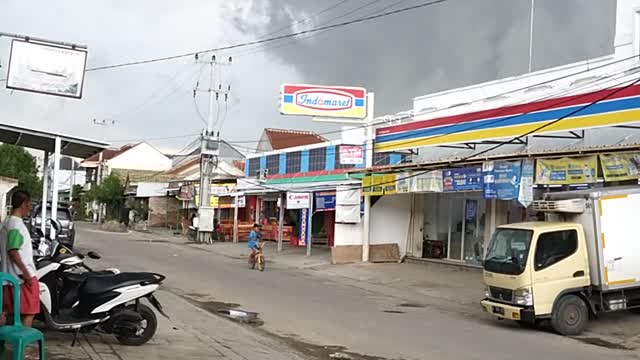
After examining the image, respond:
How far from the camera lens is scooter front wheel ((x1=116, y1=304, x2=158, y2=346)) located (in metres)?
8.62

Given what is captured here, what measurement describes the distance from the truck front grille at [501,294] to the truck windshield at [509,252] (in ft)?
1.21

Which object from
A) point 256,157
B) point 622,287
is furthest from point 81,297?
point 256,157

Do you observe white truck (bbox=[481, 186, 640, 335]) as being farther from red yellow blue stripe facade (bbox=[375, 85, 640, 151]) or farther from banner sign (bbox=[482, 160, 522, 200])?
banner sign (bbox=[482, 160, 522, 200])

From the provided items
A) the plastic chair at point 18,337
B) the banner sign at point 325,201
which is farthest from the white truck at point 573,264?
the banner sign at point 325,201

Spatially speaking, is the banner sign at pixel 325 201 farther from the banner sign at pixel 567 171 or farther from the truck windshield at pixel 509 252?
the truck windshield at pixel 509 252

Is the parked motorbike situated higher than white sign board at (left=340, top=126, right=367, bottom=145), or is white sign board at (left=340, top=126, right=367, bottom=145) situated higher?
white sign board at (left=340, top=126, right=367, bottom=145)

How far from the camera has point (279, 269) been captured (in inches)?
990

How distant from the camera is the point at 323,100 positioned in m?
28.8

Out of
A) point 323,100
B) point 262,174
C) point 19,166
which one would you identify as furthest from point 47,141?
point 19,166

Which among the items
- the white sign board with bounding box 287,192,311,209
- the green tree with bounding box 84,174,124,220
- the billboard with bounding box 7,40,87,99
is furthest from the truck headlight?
the green tree with bounding box 84,174,124,220

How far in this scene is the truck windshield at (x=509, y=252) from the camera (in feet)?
42.1

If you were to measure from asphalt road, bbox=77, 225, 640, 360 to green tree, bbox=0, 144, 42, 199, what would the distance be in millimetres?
38189

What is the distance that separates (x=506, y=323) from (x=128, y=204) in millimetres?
54184

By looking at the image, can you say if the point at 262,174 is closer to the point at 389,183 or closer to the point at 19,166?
the point at 389,183
